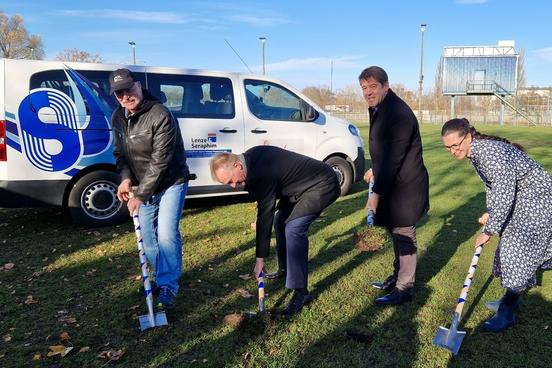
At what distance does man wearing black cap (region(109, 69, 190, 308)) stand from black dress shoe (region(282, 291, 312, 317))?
3.31ft

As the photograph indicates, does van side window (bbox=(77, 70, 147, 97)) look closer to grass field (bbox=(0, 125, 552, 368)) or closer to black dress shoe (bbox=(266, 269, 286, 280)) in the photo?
grass field (bbox=(0, 125, 552, 368))

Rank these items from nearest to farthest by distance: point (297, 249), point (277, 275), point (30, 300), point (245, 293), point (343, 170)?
point (297, 249)
point (30, 300)
point (245, 293)
point (277, 275)
point (343, 170)

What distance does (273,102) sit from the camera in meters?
7.46

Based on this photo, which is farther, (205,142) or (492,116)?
(492,116)

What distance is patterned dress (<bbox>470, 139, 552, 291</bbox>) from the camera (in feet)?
10.3

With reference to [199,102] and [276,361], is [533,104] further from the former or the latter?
[276,361]

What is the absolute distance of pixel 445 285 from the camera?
14.0 feet

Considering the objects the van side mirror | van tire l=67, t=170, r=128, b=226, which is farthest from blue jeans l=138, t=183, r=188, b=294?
the van side mirror

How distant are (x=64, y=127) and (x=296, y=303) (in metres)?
3.93

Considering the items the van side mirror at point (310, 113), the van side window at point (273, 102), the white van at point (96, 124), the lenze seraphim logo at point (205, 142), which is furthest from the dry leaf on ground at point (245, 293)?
the van side mirror at point (310, 113)

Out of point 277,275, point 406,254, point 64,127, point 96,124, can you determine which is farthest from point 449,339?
point 64,127

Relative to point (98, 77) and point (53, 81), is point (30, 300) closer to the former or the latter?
point (53, 81)

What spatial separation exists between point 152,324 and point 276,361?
1070 millimetres

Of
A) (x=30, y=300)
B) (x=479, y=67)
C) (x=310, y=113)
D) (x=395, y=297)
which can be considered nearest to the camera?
(x=395, y=297)
